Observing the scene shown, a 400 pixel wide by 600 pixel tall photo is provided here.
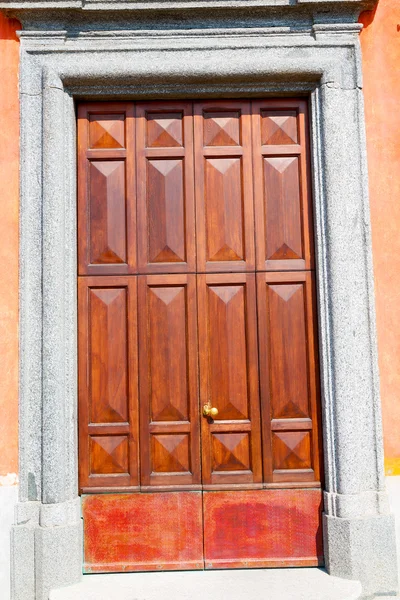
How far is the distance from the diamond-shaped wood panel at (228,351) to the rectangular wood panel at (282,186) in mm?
352

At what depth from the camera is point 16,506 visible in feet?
14.2

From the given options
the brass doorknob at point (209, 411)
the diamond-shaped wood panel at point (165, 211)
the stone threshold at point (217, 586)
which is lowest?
the stone threshold at point (217, 586)

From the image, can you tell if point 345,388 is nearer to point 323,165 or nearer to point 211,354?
point 211,354

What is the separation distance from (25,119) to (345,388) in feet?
10.2

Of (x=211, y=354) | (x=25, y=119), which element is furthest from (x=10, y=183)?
(x=211, y=354)

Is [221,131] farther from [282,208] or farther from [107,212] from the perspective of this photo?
[107,212]

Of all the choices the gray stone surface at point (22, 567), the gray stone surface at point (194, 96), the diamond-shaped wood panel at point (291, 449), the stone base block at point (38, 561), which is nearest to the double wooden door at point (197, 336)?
the diamond-shaped wood panel at point (291, 449)

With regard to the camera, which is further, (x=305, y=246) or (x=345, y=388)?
(x=305, y=246)

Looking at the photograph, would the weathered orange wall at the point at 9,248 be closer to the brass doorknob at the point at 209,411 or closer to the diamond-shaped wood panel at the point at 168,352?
the diamond-shaped wood panel at the point at 168,352

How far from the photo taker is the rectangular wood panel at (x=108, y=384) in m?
4.56

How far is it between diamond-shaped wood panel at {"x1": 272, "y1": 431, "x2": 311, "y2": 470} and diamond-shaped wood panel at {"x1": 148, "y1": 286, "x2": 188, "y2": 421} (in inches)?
28.9

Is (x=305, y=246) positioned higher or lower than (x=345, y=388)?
higher

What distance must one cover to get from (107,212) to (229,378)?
160 centimetres

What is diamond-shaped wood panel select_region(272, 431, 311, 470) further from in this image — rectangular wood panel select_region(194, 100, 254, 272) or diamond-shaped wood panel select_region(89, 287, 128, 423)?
rectangular wood panel select_region(194, 100, 254, 272)
